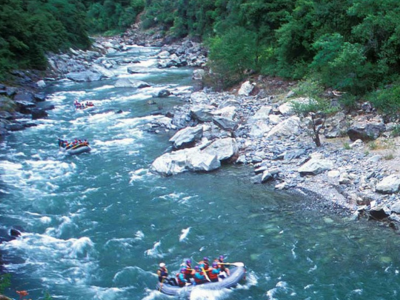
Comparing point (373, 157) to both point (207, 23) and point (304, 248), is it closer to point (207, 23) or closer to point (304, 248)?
point (304, 248)

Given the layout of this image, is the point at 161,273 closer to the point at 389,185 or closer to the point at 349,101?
the point at 389,185

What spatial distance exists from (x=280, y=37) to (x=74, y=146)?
45.5ft

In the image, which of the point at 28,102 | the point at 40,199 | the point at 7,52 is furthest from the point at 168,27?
the point at 40,199

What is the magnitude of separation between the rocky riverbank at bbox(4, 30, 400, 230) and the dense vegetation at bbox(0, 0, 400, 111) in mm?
1413

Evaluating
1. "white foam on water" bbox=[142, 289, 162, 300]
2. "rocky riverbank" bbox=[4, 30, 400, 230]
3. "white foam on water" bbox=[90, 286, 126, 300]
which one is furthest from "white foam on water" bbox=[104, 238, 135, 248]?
"rocky riverbank" bbox=[4, 30, 400, 230]

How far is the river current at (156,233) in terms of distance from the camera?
11203 millimetres

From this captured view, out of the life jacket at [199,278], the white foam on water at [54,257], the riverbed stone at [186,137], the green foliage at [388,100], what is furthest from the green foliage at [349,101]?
the white foam on water at [54,257]

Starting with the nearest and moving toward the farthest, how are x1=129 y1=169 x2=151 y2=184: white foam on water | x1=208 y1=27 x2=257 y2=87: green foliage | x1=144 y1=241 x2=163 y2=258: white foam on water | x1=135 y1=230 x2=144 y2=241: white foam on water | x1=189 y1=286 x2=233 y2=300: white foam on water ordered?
1. x1=189 y1=286 x2=233 y2=300: white foam on water
2. x1=144 y1=241 x2=163 y2=258: white foam on water
3. x1=135 y1=230 x2=144 y2=241: white foam on water
4. x1=129 y1=169 x2=151 y2=184: white foam on water
5. x1=208 y1=27 x2=257 y2=87: green foliage

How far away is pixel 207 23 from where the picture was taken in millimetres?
49844

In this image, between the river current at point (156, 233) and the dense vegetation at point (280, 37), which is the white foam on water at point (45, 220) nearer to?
the river current at point (156, 233)

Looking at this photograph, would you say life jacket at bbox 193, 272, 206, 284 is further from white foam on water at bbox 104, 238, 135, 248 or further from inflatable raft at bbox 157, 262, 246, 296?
white foam on water at bbox 104, 238, 135, 248

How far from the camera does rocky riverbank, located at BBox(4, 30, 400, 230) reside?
14594 millimetres

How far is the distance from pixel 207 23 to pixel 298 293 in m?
42.9

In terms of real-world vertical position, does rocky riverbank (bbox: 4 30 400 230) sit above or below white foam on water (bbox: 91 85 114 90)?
below
